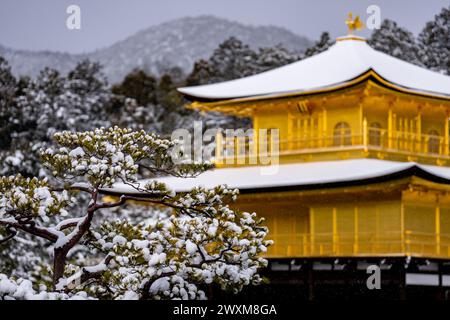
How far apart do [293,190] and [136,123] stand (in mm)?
31197

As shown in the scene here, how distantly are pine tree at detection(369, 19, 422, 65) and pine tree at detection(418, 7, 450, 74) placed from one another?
62 centimetres

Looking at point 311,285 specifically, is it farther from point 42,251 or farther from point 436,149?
point 42,251

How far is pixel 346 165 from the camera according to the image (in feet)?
89.1

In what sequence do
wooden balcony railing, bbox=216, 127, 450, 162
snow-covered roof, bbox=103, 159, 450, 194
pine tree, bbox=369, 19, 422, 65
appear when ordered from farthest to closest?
pine tree, bbox=369, 19, 422, 65, wooden balcony railing, bbox=216, 127, 450, 162, snow-covered roof, bbox=103, 159, 450, 194

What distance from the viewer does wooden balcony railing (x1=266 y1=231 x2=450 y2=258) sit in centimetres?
2545

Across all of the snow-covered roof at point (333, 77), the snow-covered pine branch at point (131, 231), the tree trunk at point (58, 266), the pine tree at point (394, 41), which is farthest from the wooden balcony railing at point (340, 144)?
the pine tree at point (394, 41)

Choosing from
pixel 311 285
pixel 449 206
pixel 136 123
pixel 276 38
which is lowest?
pixel 311 285

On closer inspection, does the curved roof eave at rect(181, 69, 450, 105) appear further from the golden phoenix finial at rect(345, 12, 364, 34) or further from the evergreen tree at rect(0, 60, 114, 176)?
the evergreen tree at rect(0, 60, 114, 176)

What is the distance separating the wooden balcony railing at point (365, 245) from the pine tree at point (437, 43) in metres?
27.3

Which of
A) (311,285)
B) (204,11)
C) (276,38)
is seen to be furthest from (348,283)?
(204,11)

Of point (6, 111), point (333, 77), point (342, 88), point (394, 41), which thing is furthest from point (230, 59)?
point (342, 88)

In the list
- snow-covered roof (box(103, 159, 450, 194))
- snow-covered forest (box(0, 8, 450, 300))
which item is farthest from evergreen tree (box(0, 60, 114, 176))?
snow-covered forest (box(0, 8, 450, 300))

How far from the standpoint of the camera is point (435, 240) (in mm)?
26562

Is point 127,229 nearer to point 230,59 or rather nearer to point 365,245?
point 365,245
